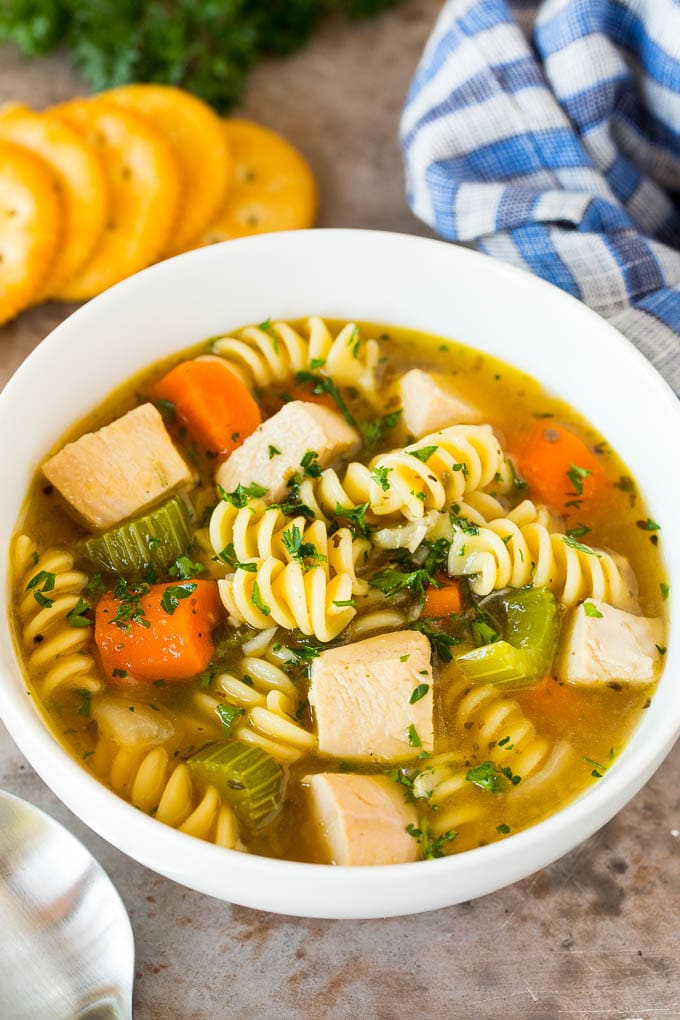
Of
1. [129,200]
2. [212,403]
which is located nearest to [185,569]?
[212,403]

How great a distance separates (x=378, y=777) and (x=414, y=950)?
0.60 meters

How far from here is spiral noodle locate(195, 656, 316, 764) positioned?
3410 mm

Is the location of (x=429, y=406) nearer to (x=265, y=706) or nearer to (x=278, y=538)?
(x=278, y=538)

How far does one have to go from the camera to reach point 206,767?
11.0 feet

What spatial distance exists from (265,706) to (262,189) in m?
2.75

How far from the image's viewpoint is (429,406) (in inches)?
160

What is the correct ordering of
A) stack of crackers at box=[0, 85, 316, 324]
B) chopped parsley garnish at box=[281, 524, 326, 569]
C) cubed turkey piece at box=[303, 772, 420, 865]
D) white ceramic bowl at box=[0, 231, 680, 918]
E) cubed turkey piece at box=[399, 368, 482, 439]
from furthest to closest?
1. stack of crackers at box=[0, 85, 316, 324]
2. cubed turkey piece at box=[399, 368, 482, 439]
3. chopped parsley garnish at box=[281, 524, 326, 569]
4. cubed turkey piece at box=[303, 772, 420, 865]
5. white ceramic bowl at box=[0, 231, 680, 918]

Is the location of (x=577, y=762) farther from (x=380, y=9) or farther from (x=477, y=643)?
(x=380, y=9)

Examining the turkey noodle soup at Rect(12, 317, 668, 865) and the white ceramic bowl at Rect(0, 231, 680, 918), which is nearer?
the white ceramic bowl at Rect(0, 231, 680, 918)

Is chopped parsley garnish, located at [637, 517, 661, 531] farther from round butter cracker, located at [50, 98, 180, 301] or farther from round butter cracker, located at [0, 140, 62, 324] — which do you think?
round butter cracker, located at [0, 140, 62, 324]

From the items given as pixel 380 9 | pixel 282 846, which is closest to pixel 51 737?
pixel 282 846

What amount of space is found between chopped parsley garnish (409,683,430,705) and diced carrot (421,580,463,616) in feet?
1.02

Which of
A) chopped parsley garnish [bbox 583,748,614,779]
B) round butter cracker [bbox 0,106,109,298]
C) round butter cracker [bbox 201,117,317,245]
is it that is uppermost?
round butter cracker [bbox 0,106,109,298]

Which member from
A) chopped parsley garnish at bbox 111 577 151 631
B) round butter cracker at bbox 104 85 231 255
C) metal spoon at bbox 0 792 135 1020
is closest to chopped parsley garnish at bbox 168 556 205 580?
chopped parsley garnish at bbox 111 577 151 631
